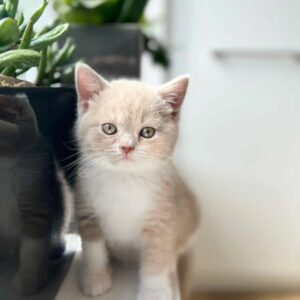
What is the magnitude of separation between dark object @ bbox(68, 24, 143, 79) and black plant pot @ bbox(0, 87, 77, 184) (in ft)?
1.32

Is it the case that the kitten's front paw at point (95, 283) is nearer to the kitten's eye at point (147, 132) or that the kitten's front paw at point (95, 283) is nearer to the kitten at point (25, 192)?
the kitten at point (25, 192)

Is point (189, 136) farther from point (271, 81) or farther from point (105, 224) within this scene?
point (105, 224)

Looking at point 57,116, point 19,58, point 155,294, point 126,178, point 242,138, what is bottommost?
point 242,138

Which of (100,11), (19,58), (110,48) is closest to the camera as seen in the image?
(19,58)

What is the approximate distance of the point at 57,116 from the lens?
0.55 meters

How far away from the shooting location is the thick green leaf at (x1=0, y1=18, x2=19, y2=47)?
1.47 ft

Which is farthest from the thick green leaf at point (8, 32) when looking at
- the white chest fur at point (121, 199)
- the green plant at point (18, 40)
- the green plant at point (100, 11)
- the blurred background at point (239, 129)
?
the blurred background at point (239, 129)

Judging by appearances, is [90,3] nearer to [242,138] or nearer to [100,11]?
[100,11]

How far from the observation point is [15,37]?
470mm

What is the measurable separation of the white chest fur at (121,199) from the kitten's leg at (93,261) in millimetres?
18

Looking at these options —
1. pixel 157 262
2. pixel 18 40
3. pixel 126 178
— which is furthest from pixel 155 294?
pixel 18 40

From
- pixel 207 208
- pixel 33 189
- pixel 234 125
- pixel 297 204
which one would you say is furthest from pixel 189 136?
pixel 33 189

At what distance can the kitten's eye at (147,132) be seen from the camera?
591mm

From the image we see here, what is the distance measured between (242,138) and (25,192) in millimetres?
1207
